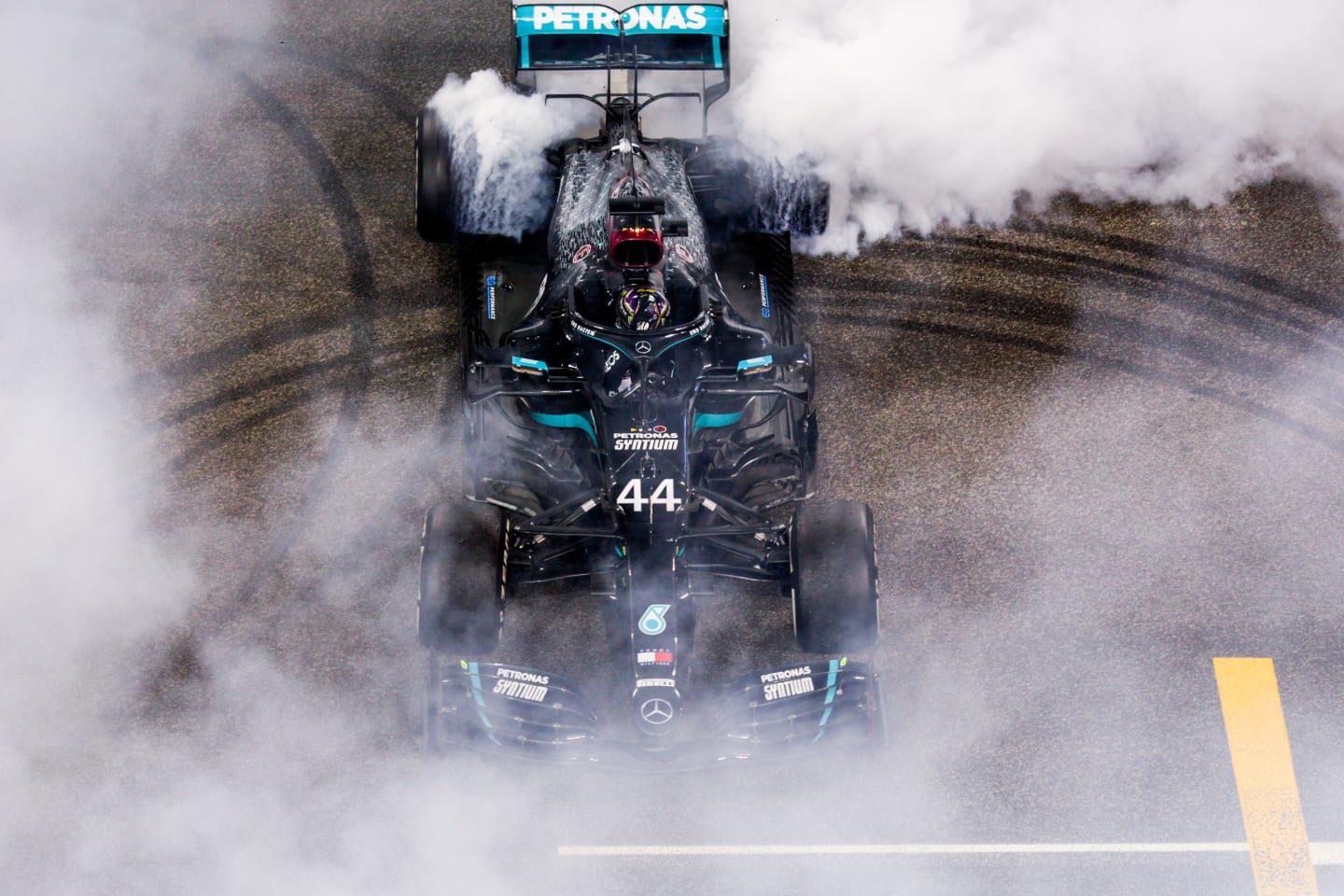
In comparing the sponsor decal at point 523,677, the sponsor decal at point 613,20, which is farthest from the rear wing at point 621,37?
the sponsor decal at point 523,677

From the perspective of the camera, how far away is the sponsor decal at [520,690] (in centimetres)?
611

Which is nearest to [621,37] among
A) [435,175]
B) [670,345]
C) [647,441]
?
[435,175]

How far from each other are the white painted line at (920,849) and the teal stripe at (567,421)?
1756 mm

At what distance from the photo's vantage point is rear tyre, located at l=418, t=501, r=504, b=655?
6.32 m

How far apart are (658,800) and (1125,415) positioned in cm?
326

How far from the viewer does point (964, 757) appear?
6.62 meters

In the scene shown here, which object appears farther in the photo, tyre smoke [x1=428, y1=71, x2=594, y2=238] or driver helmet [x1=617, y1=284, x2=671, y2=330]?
tyre smoke [x1=428, y1=71, x2=594, y2=238]

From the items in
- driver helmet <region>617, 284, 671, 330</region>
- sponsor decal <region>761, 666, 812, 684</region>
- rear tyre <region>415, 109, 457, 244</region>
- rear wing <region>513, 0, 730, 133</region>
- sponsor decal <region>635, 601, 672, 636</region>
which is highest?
rear wing <region>513, 0, 730, 133</region>

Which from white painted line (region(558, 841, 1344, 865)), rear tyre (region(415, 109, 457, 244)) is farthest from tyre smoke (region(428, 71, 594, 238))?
white painted line (region(558, 841, 1344, 865))

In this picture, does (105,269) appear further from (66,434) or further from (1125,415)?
(1125,415)

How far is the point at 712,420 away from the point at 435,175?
91.1 inches

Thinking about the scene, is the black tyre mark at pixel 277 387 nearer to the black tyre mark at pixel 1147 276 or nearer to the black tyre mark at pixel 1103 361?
the black tyre mark at pixel 1103 361

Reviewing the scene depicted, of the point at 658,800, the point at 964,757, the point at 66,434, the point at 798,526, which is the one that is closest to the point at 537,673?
the point at 658,800

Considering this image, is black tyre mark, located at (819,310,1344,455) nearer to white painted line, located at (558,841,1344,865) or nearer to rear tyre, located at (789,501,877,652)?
rear tyre, located at (789,501,877,652)
